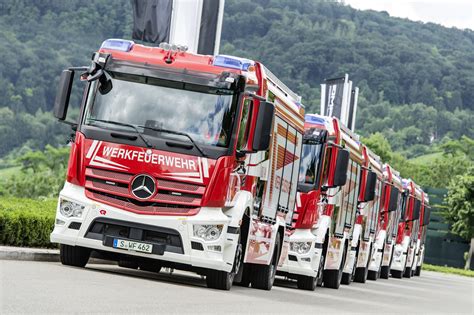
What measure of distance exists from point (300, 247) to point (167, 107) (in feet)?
24.3

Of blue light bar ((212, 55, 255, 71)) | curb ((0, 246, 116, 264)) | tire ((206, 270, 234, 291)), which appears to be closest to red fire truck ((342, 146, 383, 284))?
curb ((0, 246, 116, 264))

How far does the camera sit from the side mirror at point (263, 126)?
16.3 m

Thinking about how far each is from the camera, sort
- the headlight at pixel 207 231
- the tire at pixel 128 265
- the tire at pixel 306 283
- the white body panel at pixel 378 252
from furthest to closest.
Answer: the white body panel at pixel 378 252 → the tire at pixel 306 283 → the tire at pixel 128 265 → the headlight at pixel 207 231

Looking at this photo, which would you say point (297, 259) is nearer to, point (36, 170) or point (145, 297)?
point (145, 297)

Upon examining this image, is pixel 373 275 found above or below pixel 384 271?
below

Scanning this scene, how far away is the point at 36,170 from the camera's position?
157750 millimetres

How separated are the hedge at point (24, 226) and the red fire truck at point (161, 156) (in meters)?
2.38

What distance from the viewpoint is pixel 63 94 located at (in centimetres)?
1608

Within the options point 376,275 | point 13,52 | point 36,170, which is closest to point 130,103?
point 376,275

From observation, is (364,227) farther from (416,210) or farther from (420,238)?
(420,238)

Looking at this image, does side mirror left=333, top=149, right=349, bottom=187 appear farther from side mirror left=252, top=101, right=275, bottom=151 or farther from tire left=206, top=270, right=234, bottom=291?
side mirror left=252, top=101, right=275, bottom=151

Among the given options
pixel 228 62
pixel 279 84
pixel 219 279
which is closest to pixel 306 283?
pixel 279 84

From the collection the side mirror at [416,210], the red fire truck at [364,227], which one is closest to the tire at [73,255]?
the red fire truck at [364,227]

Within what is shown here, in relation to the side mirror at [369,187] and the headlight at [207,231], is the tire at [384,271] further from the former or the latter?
the headlight at [207,231]
